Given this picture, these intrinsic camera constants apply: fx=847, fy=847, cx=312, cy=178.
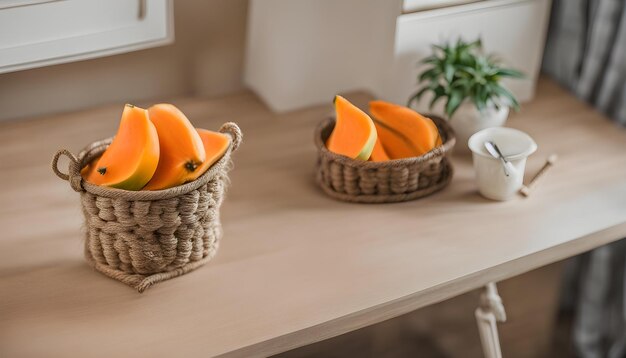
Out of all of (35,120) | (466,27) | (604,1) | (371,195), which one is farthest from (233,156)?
(604,1)

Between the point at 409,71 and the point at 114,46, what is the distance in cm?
51

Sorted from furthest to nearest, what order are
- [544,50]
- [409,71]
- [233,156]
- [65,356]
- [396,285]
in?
[544,50] → [409,71] → [233,156] → [396,285] → [65,356]

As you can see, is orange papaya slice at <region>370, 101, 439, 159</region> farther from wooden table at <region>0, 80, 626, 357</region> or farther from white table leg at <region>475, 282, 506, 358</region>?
white table leg at <region>475, 282, 506, 358</region>

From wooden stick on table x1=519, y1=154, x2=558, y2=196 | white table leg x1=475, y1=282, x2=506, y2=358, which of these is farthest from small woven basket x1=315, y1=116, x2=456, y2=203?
white table leg x1=475, y1=282, x2=506, y2=358

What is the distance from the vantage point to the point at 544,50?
1.74 meters

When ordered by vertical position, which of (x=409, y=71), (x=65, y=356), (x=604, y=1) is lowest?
(x=65, y=356)

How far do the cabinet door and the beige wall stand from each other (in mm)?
95

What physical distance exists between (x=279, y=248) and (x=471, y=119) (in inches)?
16.4

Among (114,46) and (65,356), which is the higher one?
(114,46)

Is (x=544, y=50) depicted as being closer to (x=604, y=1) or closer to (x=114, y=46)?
(x=604, y=1)

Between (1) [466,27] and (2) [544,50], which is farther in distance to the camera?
(2) [544,50]

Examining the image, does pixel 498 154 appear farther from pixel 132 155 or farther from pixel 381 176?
pixel 132 155

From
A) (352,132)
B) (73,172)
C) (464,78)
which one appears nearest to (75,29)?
(73,172)

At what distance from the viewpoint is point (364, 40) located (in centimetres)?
156
